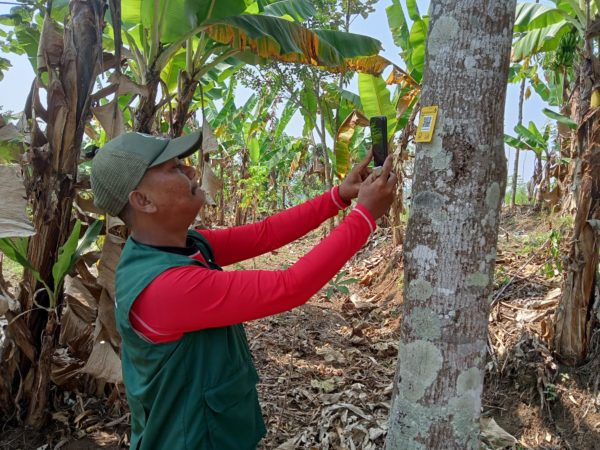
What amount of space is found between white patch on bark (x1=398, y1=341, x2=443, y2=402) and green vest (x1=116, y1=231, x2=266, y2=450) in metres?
0.55

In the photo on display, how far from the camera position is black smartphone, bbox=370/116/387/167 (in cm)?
168

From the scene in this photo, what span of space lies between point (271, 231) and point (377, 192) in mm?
681

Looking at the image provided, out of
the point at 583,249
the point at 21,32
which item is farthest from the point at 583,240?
the point at 21,32

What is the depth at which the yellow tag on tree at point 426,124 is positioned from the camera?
4.83ft

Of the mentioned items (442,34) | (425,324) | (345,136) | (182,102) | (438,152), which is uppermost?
(442,34)

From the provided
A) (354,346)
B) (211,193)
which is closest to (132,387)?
(211,193)

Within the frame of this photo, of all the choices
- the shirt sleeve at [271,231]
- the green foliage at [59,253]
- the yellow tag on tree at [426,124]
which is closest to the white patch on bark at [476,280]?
the yellow tag on tree at [426,124]

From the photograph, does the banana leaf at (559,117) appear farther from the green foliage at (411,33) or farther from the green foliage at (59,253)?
the green foliage at (59,253)

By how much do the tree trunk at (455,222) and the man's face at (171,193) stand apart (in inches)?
29.4

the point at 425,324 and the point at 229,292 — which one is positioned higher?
the point at 229,292

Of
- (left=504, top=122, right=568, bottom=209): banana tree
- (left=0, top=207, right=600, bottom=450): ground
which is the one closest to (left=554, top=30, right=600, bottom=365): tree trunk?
(left=0, top=207, right=600, bottom=450): ground

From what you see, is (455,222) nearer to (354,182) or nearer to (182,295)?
(354,182)

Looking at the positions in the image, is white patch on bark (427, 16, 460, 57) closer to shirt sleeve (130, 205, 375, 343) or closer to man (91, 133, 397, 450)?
man (91, 133, 397, 450)

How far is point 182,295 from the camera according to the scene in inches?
52.8
